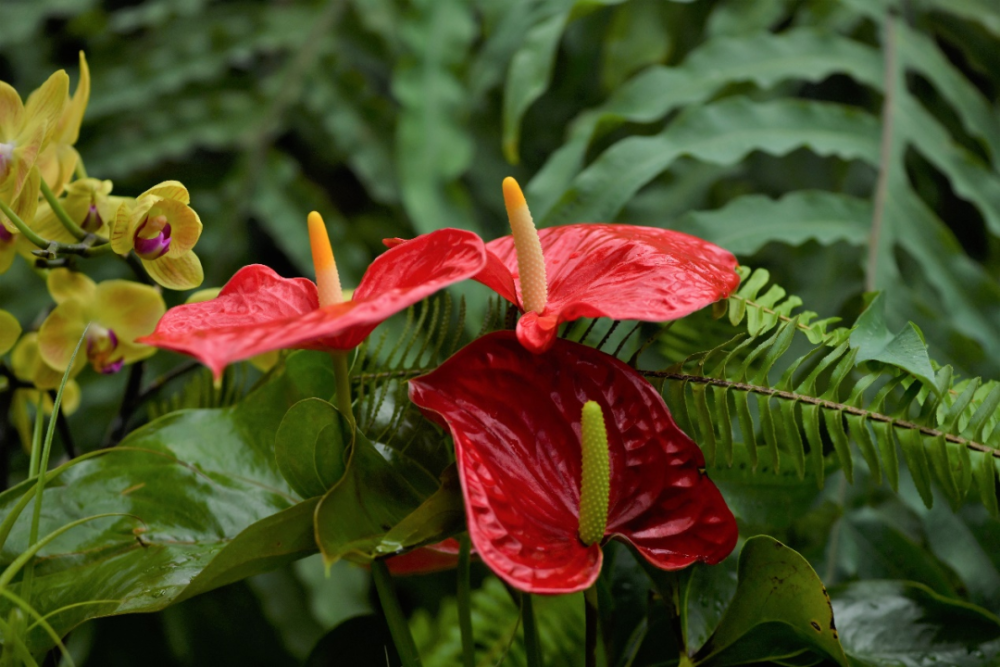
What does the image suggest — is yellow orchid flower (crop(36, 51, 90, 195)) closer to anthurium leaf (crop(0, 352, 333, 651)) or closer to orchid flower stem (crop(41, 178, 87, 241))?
orchid flower stem (crop(41, 178, 87, 241))

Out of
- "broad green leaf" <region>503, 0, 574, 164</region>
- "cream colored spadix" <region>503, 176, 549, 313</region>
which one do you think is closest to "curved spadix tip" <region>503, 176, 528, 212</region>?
"cream colored spadix" <region>503, 176, 549, 313</region>

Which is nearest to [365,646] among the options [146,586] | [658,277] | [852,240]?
Answer: [146,586]

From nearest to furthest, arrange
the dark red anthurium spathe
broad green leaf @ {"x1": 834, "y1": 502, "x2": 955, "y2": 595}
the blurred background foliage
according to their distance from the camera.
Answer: the dark red anthurium spathe
broad green leaf @ {"x1": 834, "y1": 502, "x2": 955, "y2": 595}
the blurred background foliage

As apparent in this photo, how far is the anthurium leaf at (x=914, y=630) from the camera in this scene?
1.01 ft

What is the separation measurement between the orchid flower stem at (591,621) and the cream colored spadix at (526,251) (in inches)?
4.1

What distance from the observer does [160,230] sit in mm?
293

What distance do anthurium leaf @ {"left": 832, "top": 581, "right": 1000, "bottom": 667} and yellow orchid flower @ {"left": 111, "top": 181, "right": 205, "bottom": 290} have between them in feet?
1.06

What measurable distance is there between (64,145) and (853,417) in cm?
35

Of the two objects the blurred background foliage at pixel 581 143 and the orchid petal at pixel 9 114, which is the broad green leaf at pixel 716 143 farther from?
the orchid petal at pixel 9 114

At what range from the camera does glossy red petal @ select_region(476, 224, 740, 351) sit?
0.24 metres

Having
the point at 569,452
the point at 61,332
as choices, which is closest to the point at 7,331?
the point at 61,332

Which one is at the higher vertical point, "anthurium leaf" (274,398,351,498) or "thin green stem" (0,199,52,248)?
"thin green stem" (0,199,52,248)

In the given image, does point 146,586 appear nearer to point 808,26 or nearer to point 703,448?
point 703,448

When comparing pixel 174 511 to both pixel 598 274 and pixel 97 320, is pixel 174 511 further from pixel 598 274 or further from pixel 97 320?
pixel 598 274
